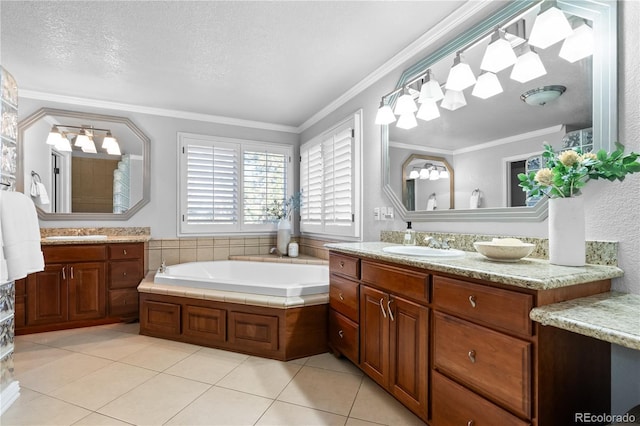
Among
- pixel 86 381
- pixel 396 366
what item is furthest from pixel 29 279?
pixel 396 366

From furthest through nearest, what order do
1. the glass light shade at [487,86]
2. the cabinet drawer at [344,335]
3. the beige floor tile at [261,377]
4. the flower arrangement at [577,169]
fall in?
the cabinet drawer at [344,335] < the beige floor tile at [261,377] < the glass light shade at [487,86] < the flower arrangement at [577,169]

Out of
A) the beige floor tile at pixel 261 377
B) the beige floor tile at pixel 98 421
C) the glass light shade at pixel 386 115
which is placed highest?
the glass light shade at pixel 386 115

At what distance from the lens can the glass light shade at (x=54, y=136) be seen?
11.0 feet

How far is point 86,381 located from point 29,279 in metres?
1.45

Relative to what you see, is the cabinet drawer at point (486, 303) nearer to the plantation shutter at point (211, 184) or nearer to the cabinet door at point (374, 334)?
the cabinet door at point (374, 334)

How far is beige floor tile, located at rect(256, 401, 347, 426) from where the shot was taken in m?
1.69

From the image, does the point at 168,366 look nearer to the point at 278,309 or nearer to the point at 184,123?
the point at 278,309

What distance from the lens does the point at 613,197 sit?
4.45ft

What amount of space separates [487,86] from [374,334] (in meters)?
1.63

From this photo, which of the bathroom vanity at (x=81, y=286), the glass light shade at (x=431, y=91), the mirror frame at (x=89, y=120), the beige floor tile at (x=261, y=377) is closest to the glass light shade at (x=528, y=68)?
the glass light shade at (x=431, y=91)

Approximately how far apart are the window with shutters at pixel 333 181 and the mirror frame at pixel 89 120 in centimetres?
190

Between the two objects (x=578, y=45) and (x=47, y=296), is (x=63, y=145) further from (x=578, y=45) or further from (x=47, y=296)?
(x=578, y=45)

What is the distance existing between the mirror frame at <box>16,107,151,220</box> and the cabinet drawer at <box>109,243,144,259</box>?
0.52 meters

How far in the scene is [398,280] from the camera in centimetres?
173
